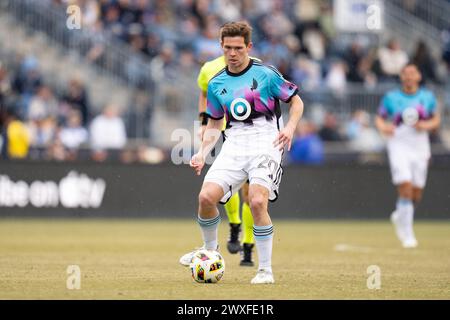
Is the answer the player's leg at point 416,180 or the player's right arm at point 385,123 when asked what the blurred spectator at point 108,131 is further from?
the player's leg at point 416,180

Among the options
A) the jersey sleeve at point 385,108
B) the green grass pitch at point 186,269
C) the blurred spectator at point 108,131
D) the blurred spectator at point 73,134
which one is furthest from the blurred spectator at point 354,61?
the jersey sleeve at point 385,108

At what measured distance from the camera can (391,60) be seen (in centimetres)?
2798

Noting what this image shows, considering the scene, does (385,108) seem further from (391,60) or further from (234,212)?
(391,60)

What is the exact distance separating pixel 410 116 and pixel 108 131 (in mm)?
8765

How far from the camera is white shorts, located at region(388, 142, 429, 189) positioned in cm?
1798

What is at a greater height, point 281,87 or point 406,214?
point 281,87

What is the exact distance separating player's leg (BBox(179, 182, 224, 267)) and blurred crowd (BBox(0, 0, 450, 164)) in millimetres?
12760

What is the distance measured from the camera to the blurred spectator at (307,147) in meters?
25.2

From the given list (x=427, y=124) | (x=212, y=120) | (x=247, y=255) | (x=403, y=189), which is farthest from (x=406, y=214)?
(x=212, y=120)

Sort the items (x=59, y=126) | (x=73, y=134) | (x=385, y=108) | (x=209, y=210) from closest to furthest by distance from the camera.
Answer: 1. (x=209, y=210)
2. (x=385, y=108)
3. (x=73, y=134)
4. (x=59, y=126)

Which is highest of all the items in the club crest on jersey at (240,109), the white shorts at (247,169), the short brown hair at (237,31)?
the short brown hair at (237,31)

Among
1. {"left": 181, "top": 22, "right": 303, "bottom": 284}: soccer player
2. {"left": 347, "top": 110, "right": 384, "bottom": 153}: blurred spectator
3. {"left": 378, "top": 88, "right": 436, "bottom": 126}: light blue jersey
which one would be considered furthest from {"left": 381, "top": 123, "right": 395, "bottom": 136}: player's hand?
{"left": 347, "top": 110, "right": 384, "bottom": 153}: blurred spectator

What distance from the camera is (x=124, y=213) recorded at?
78.6 ft
